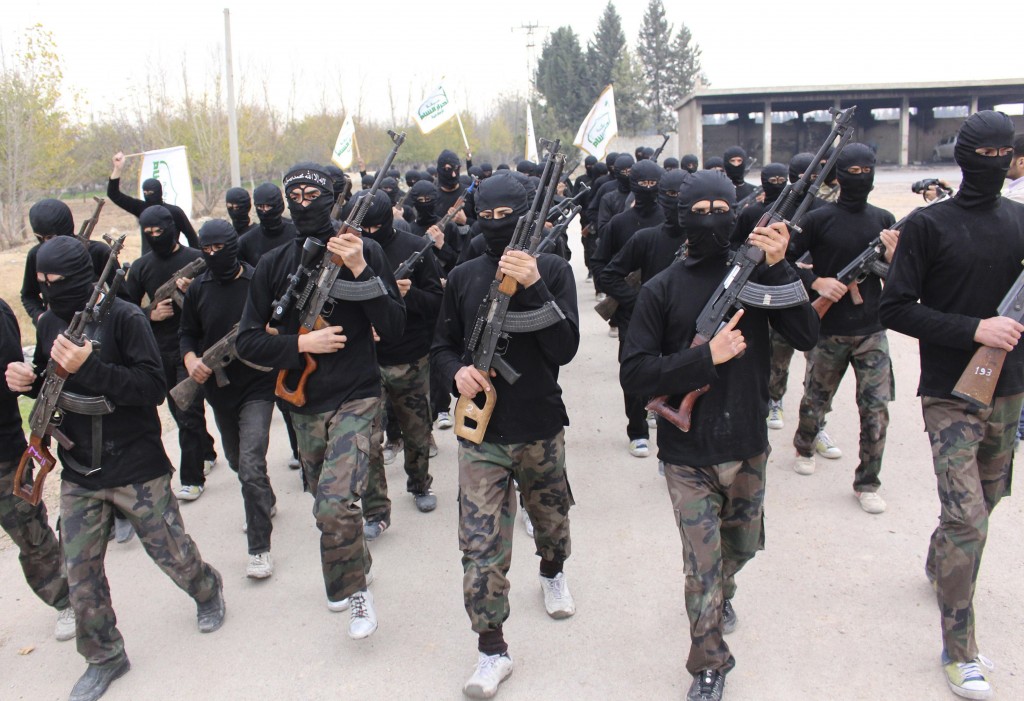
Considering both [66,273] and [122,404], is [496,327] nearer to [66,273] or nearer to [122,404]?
[122,404]

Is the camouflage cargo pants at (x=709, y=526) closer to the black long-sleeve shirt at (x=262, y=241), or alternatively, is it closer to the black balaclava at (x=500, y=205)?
the black balaclava at (x=500, y=205)

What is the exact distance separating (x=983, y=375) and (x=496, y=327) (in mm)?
2198

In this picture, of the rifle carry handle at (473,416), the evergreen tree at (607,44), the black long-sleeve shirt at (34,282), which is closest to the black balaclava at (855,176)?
the rifle carry handle at (473,416)

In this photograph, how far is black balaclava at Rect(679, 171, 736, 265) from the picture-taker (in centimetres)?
344

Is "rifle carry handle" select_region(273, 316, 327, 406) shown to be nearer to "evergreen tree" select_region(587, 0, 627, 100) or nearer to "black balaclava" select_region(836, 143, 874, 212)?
"black balaclava" select_region(836, 143, 874, 212)

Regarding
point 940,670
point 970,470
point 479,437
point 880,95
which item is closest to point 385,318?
point 479,437

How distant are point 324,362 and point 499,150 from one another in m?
59.1

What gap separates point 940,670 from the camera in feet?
11.9

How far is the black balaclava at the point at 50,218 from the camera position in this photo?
5.80m

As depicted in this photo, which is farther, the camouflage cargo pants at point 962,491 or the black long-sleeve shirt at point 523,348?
the black long-sleeve shirt at point 523,348

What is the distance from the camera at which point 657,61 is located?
3147 inches

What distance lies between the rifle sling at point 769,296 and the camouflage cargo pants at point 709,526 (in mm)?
693

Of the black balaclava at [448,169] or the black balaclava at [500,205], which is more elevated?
the black balaclava at [448,169]

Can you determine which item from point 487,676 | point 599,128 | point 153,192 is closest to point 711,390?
point 487,676
